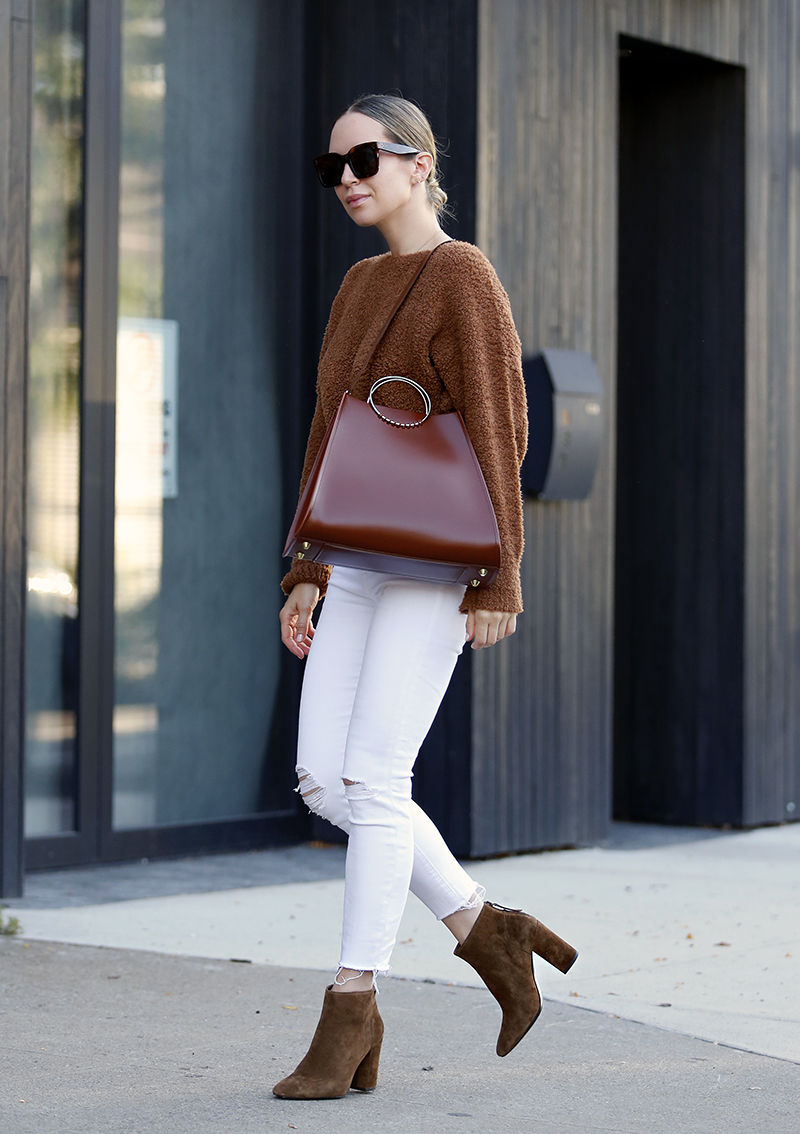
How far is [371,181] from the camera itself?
342 centimetres

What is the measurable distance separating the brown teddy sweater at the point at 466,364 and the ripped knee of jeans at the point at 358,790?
1.32 ft

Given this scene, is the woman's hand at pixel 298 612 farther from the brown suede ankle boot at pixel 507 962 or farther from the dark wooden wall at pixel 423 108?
the dark wooden wall at pixel 423 108

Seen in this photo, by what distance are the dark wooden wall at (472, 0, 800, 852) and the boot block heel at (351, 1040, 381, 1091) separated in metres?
3.52

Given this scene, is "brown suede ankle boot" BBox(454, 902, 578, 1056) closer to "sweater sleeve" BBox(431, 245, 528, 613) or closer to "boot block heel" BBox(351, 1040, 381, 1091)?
"boot block heel" BBox(351, 1040, 381, 1091)

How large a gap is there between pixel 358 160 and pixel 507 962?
1641 millimetres

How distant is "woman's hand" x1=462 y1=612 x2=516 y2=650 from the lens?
10.8 ft

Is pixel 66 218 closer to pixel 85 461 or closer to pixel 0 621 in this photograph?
pixel 85 461

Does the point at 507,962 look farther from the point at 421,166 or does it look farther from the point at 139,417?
the point at 139,417

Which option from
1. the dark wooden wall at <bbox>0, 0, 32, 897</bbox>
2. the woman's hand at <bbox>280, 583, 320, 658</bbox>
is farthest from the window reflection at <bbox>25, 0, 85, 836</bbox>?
the woman's hand at <bbox>280, 583, 320, 658</bbox>

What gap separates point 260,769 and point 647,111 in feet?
12.6

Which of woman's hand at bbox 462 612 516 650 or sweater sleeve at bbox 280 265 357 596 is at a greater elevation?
sweater sleeve at bbox 280 265 357 596

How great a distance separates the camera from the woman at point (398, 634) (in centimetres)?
329

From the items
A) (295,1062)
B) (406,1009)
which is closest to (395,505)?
(295,1062)

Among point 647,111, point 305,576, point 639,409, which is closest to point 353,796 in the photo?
point 305,576
